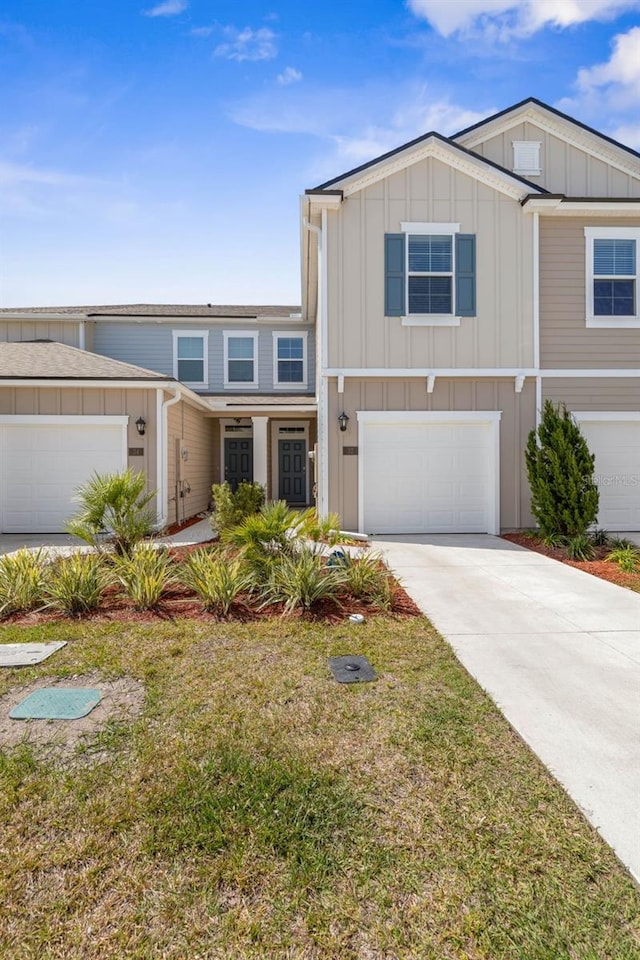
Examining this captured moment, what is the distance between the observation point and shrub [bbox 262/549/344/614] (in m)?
5.28

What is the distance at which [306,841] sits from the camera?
7.12 ft

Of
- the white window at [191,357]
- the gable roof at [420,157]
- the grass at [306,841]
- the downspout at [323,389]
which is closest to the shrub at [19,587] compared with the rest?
the grass at [306,841]

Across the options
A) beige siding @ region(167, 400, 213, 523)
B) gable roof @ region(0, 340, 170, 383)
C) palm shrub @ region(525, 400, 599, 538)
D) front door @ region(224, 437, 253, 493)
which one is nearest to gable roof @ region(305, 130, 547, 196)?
palm shrub @ region(525, 400, 599, 538)

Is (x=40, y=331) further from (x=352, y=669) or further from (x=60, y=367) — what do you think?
(x=352, y=669)

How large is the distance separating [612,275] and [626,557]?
592cm

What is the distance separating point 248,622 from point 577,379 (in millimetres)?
8383

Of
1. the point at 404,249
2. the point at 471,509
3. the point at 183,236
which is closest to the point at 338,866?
the point at 471,509

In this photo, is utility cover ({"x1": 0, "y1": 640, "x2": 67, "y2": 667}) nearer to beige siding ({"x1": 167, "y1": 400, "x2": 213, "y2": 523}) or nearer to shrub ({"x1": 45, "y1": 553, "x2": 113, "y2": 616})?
shrub ({"x1": 45, "y1": 553, "x2": 113, "y2": 616})

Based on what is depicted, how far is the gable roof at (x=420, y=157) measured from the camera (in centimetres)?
942

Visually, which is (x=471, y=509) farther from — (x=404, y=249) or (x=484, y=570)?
(x=404, y=249)

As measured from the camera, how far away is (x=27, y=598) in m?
5.36

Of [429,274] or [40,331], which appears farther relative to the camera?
[40,331]

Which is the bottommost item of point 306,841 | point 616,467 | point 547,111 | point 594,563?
point 306,841

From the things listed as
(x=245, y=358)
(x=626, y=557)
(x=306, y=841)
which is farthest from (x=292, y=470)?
(x=306, y=841)
